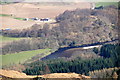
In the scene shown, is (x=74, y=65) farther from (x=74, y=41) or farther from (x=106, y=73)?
(x=74, y=41)

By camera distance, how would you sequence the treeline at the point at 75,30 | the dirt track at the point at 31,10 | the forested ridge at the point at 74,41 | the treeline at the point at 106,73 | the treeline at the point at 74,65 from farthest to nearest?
the dirt track at the point at 31,10 < the treeline at the point at 75,30 < the forested ridge at the point at 74,41 < the treeline at the point at 74,65 < the treeline at the point at 106,73

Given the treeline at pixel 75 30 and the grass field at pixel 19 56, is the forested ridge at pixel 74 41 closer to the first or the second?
the treeline at pixel 75 30

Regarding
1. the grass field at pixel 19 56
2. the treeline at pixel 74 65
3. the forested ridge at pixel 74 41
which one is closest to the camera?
the treeline at pixel 74 65

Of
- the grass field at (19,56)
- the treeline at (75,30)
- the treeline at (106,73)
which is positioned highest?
the treeline at (75,30)

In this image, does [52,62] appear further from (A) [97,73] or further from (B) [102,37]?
(B) [102,37]

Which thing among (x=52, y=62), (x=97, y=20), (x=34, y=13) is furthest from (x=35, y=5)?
(x=52, y=62)

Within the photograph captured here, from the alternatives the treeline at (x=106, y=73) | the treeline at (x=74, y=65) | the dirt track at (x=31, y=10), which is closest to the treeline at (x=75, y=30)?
the dirt track at (x=31, y=10)
